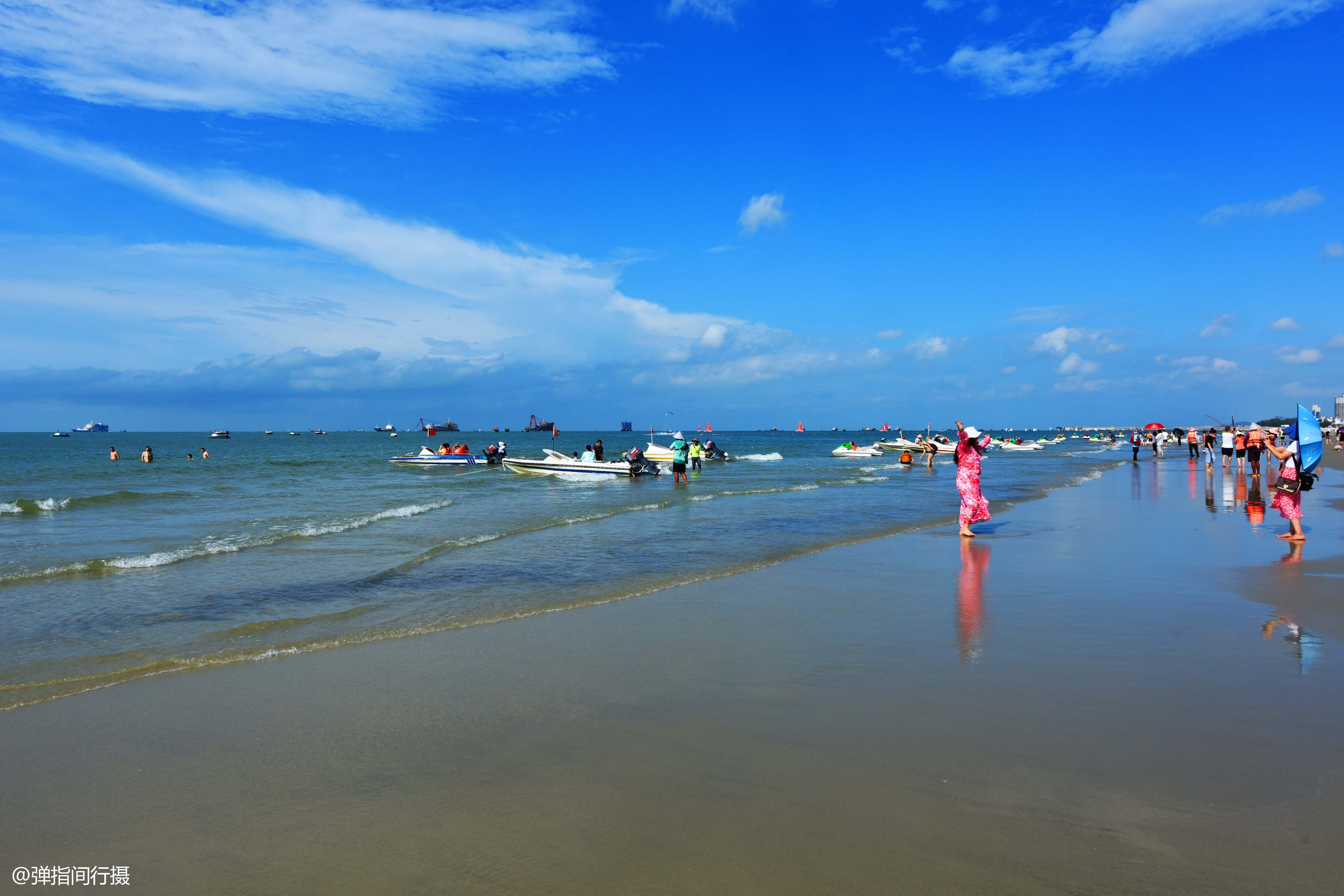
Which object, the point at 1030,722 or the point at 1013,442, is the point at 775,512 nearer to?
the point at 1030,722

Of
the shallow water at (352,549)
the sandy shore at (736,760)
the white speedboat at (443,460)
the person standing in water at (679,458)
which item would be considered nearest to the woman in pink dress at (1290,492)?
the sandy shore at (736,760)

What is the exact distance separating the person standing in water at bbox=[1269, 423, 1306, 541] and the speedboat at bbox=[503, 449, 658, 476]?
86.7 ft

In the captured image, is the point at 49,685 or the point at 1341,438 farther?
the point at 1341,438

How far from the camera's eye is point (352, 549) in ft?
48.0

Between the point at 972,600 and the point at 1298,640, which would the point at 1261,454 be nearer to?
the point at 972,600

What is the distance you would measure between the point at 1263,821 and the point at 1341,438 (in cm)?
7532

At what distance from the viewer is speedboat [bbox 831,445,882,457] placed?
62.1 meters

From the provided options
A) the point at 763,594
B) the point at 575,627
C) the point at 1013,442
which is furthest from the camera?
the point at 1013,442

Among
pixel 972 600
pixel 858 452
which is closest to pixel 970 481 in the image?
→ pixel 972 600

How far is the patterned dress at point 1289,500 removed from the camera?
12250 mm

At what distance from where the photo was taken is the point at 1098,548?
12.8 m

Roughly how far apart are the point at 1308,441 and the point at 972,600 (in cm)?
705

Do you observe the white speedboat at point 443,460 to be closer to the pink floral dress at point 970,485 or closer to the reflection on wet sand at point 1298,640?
the pink floral dress at point 970,485

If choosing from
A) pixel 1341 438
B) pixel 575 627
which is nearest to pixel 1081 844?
pixel 575 627
